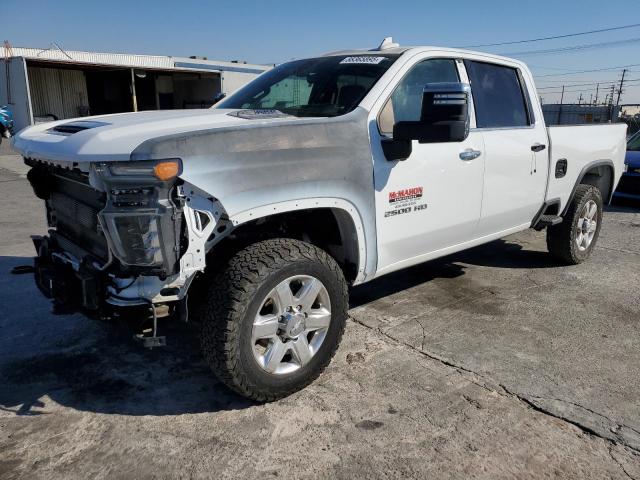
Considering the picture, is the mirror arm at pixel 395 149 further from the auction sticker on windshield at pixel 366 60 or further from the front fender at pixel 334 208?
the auction sticker on windshield at pixel 366 60

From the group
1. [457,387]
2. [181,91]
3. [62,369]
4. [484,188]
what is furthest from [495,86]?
[181,91]

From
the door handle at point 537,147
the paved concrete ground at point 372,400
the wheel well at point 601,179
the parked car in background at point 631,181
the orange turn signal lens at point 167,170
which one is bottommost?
the paved concrete ground at point 372,400

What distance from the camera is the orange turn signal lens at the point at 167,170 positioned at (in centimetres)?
238

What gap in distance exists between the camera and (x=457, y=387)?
320cm

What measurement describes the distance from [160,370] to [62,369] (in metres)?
0.61

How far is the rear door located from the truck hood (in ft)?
5.66

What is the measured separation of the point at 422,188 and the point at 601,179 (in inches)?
133

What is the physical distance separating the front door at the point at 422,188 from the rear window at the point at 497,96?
0.23 metres

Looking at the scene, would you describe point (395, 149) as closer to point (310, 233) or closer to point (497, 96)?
point (310, 233)

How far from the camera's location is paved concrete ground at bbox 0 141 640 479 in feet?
8.33

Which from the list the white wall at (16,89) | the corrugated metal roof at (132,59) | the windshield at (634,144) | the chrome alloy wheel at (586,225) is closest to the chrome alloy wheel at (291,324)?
the chrome alloy wheel at (586,225)

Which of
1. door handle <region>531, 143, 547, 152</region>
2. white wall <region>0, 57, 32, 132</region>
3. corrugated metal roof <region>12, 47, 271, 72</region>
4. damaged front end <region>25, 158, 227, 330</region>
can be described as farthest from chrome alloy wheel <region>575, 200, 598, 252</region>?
corrugated metal roof <region>12, 47, 271, 72</region>

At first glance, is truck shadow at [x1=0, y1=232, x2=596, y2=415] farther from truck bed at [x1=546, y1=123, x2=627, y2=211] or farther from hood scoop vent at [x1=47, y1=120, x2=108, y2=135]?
truck bed at [x1=546, y1=123, x2=627, y2=211]

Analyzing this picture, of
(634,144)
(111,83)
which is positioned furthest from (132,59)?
(634,144)
